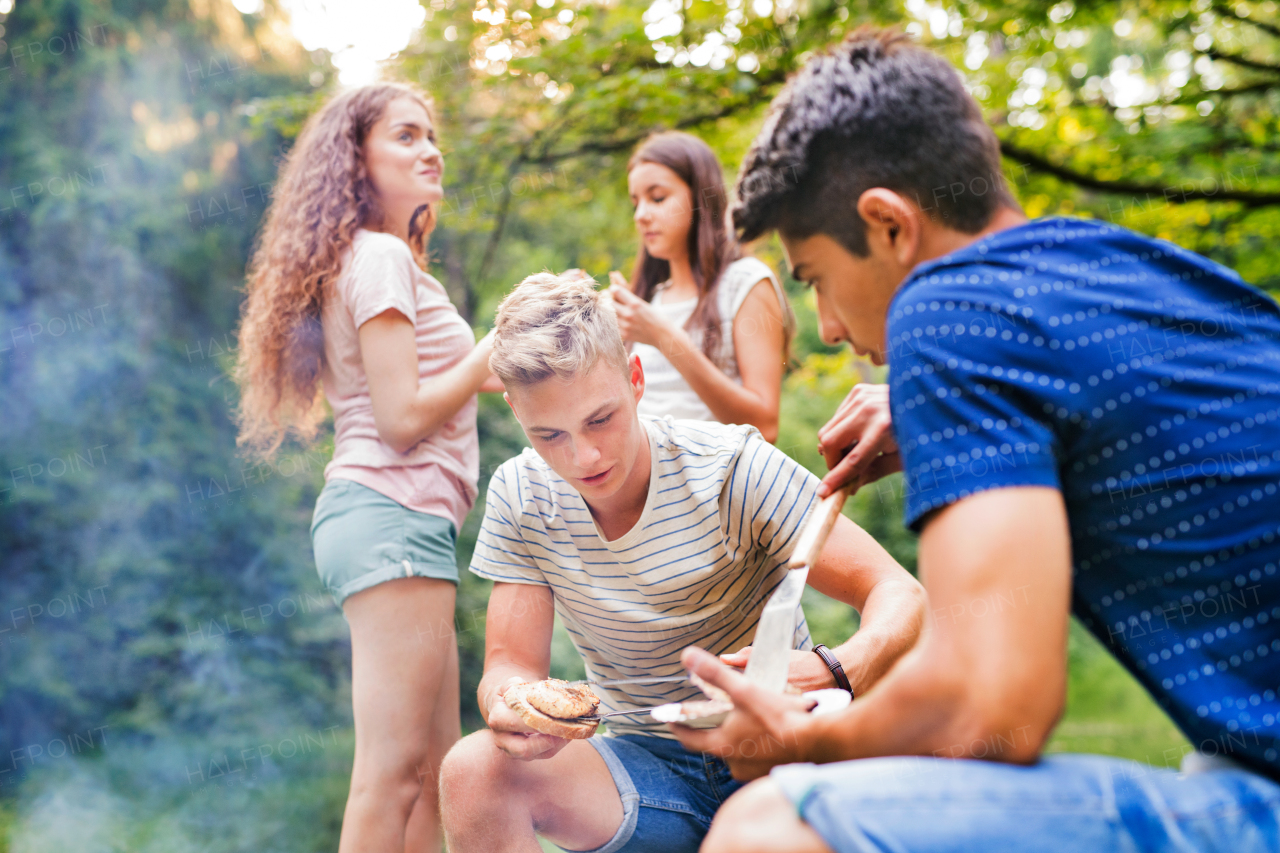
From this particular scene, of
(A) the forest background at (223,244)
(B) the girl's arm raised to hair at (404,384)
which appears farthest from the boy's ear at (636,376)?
(A) the forest background at (223,244)

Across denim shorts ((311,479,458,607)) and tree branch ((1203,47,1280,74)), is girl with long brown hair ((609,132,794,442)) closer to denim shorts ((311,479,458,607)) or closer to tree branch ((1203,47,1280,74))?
denim shorts ((311,479,458,607))

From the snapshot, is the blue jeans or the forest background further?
the forest background

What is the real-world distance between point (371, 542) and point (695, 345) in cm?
116

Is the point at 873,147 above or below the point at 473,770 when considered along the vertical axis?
above

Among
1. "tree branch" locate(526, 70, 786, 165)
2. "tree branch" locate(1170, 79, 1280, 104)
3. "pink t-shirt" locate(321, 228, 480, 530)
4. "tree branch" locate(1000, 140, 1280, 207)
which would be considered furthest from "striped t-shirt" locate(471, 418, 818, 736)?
"tree branch" locate(1170, 79, 1280, 104)

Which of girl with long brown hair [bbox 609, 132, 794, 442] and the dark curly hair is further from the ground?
the dark curly hair

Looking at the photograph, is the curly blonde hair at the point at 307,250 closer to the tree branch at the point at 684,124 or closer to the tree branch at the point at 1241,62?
the tree branch at the point at 684,124

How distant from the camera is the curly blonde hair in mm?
2273

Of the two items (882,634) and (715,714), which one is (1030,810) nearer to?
(715,714)

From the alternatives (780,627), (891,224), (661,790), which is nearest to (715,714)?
(780,627)

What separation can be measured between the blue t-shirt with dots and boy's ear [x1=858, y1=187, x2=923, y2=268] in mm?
225

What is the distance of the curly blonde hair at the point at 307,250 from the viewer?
227cm

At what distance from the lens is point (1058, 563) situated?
89cm

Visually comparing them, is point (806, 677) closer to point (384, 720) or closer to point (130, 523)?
point (384, 720)
